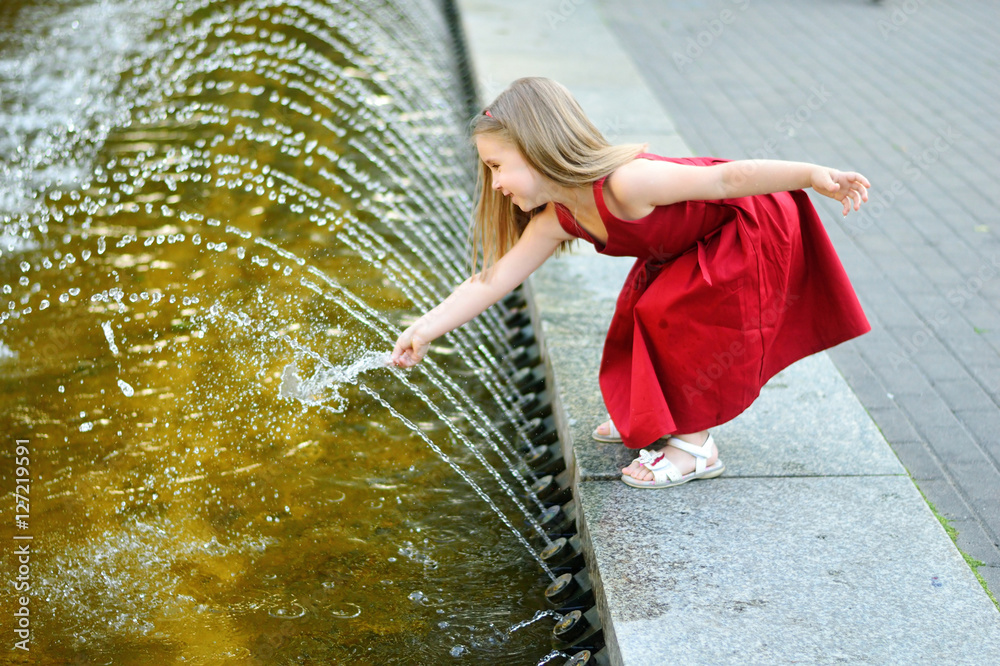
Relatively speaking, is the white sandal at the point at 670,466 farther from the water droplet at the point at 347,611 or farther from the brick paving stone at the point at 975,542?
the water droplet at the point at 347,611

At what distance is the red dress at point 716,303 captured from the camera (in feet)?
9.16

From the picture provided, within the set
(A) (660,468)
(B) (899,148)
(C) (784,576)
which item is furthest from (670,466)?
(B) (899,148)

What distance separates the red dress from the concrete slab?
294 mm

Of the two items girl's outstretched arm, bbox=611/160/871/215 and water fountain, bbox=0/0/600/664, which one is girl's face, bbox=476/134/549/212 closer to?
girl's outstretched arm, bbox=611/160/871/215

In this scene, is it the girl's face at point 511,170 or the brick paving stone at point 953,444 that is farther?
the brick paving stone at point 953,444

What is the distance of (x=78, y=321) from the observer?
4.11 meters

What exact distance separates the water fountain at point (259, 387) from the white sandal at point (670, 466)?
34cm
